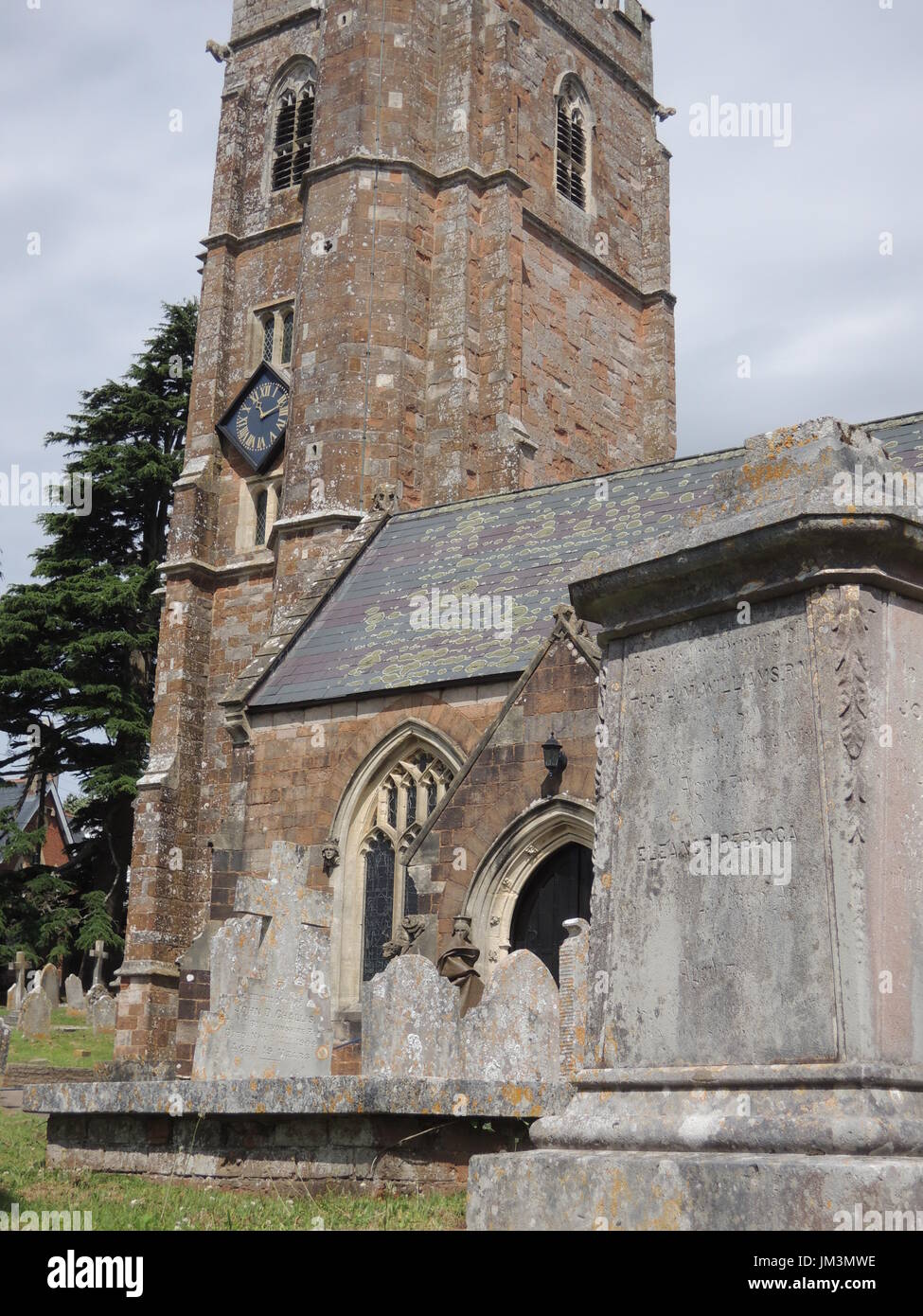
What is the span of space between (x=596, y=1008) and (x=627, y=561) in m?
1.43

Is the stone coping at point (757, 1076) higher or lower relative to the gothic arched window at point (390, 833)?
lower

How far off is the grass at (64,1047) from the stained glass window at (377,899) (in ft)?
25.4

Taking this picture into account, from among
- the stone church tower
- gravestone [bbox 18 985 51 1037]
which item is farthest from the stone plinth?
gravestone [bbox 18 985 51 1037]

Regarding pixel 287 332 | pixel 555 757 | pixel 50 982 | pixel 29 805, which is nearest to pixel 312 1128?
pixel 555 757

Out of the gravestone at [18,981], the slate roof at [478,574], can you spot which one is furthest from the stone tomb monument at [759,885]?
the gravestone at [18,981]

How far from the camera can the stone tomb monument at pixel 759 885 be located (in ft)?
12.7

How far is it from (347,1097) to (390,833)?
37.8 feet

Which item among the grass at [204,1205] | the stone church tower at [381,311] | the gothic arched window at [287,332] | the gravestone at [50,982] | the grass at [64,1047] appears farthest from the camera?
the gothic arched window at [287,332]

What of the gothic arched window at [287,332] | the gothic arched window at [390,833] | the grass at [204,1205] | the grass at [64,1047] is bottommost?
the grass at [64,1047]

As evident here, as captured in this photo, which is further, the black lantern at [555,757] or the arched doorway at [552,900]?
the arched doorway at [552,900]

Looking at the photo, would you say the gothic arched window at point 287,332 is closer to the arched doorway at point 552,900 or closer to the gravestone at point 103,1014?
the gravestone at point 103,1014

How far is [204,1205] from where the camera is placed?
6.48 meters

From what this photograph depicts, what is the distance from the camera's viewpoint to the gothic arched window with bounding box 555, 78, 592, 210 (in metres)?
33.3
